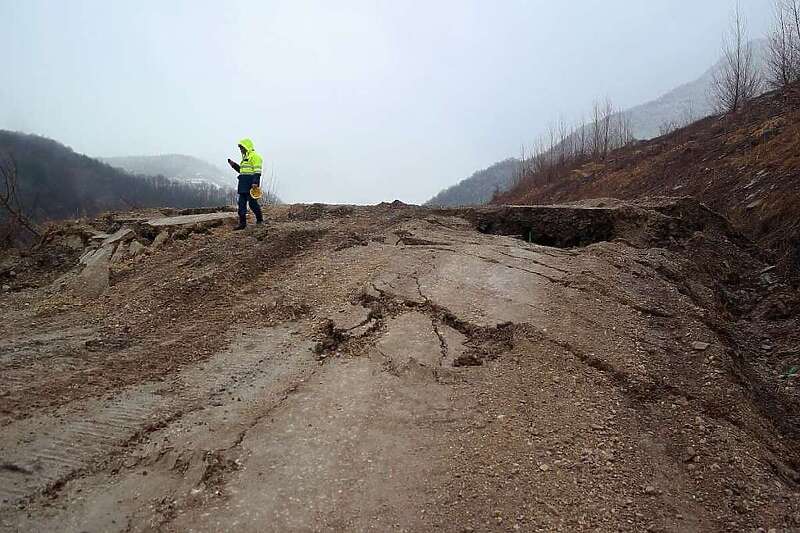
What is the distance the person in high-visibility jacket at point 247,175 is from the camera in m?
7.05

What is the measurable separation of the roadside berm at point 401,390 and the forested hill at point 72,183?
28.1 m

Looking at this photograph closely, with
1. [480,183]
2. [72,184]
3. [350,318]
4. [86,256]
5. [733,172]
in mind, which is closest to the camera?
[350,318]

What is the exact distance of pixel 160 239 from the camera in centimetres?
696

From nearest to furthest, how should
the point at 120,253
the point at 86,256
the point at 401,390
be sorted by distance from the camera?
the point at 401,390 → the point at 120,253 → the point at 86,256

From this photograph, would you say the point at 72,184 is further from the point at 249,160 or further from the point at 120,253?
the point at 249,160

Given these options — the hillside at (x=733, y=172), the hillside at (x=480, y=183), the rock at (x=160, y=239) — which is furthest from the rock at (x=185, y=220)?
the hillside at (x=480, y=183)

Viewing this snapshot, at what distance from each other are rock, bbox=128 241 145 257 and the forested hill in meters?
25.6

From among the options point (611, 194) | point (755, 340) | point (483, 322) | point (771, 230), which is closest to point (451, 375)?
point (483, 322)

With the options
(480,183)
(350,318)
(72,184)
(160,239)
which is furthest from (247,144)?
(480,183)

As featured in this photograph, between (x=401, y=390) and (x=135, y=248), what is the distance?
501 centimetres

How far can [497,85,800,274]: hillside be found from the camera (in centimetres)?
764

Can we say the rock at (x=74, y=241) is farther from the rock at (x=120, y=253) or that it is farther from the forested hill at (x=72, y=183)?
the forested hill at (x=72, y=183)

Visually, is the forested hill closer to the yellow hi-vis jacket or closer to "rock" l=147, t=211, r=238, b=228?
"rock" l=147, t=211, r=238, b=228

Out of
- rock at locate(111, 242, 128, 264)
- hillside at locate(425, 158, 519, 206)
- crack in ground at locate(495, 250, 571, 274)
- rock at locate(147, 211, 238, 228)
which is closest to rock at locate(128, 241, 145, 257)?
rock at locate(111, 242, 128, 264)
